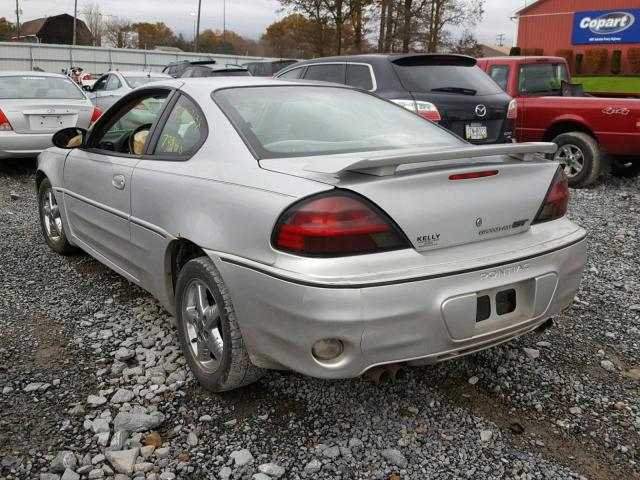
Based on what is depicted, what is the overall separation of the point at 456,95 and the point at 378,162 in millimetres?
5012

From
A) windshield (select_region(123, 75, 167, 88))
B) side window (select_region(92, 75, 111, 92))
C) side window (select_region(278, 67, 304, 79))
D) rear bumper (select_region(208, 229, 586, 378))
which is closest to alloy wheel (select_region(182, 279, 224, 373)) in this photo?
rear bumper (select_region(208, 229, 586, 378))

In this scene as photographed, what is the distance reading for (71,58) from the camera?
1345 inches

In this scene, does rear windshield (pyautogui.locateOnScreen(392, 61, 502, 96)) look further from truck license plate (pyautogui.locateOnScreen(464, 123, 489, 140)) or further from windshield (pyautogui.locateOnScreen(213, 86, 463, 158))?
windshield (pyautogui.locateOnScreen(213, 86, 463, 158))

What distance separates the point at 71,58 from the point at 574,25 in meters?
31.7

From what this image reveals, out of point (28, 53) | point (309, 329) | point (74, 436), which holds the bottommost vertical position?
point (74, 436)

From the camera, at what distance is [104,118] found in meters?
3.99

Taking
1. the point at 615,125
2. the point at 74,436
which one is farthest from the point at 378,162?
the point at 615,125

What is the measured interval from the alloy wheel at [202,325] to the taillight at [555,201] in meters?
1.52

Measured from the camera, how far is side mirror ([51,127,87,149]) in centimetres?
425

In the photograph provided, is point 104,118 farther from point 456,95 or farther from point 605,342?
point 456,95

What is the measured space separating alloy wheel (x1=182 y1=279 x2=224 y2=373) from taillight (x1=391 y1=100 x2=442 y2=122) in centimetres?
427

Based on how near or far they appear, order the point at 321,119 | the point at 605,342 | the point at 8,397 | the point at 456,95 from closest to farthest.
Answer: the point at 8,397 < the point at 321,119 < the point at 605,342 < the point at 456,95

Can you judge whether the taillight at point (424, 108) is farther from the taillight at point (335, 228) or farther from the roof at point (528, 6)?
the roof at point (528, 6)

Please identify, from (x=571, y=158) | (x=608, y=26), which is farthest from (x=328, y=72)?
(x=608, y=26)
